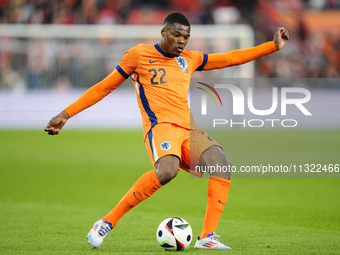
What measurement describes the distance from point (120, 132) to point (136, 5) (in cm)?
755

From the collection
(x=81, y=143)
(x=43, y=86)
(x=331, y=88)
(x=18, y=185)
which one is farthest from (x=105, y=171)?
(x=331, y=88)

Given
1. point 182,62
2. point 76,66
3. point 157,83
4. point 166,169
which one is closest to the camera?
point 166,169

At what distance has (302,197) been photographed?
8047 millimetres

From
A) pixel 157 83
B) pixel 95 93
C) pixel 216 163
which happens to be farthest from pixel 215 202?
pixel 95 93

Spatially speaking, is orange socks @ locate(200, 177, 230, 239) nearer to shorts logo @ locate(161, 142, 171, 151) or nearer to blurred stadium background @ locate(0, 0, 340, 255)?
blurred stadium background @ locate(0, 0, 340, 255)

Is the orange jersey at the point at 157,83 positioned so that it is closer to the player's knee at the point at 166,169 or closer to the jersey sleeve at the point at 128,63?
the jersey sleeve at the point at 128,63

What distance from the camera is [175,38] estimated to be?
15.6 feet

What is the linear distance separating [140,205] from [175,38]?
3518mm

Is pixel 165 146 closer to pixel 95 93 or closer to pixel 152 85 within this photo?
pixel 152 85

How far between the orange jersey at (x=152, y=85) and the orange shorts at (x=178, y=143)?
0.07 meters

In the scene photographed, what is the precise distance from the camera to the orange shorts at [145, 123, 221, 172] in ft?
15.1

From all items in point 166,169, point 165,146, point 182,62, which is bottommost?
point 166,169

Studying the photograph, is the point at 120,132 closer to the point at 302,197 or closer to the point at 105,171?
the point at 105,171

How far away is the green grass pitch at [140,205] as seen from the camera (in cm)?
500
